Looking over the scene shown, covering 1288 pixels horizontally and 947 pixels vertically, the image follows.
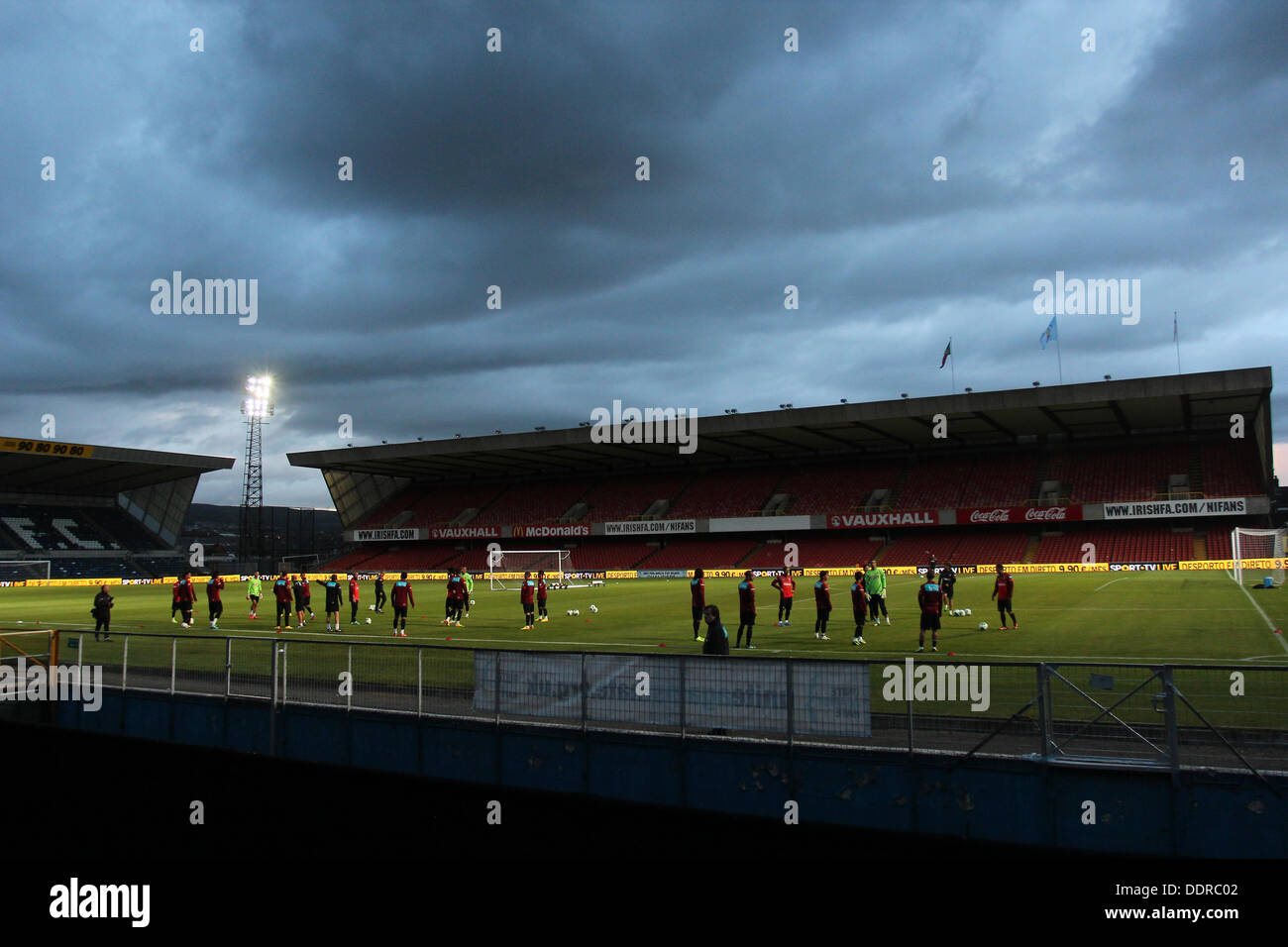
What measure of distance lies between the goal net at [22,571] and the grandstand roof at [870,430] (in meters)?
22.4

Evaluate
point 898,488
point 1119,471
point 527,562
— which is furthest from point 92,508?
point 1119,471

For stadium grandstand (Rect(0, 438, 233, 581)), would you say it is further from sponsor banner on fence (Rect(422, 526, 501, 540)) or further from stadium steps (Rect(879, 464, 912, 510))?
stadium steps (Rect(879, 464, 912, 510))


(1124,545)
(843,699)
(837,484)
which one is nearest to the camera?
(843,699)

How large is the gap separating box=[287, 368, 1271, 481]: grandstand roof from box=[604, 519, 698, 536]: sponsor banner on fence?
649 centimetres

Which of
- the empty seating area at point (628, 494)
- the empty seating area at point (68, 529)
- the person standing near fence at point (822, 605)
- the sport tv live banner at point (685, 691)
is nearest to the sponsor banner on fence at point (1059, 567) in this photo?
the empty seating area at point (628, 494)

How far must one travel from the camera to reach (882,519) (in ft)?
216

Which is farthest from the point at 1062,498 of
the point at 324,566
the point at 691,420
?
the point at 324,566

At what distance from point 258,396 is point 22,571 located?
26.3 metres

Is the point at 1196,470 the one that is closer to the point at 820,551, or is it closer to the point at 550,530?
the point at 820,551

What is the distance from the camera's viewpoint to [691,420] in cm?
6675
